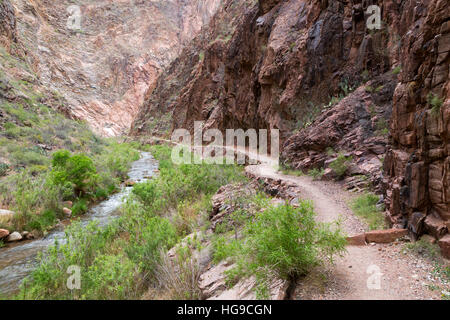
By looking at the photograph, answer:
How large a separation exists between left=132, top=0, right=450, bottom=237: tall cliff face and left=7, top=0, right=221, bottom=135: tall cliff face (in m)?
39.7

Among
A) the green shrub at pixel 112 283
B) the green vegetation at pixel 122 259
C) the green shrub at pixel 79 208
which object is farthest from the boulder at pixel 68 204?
the green shrub at pixel 112 283

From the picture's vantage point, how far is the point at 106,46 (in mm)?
79375

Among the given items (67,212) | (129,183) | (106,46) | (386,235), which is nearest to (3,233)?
(67,212)

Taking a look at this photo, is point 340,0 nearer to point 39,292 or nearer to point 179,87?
point 39,292

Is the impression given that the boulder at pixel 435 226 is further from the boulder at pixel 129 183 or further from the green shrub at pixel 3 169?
the boulder at pixel 129 183

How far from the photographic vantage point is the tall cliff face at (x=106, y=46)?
58.8 meters

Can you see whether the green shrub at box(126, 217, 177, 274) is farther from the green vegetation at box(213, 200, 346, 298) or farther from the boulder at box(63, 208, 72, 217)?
the boulder at box(63, 208, 72, 217)

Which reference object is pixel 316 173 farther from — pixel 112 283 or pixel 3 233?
pixel 3 233

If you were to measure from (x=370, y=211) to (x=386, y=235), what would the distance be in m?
1.65

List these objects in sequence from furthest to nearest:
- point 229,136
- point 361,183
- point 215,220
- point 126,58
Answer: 1. point 126,58
2. point 229,136
3. point 361,183
4. point 215,220

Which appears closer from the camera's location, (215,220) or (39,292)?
(39,292)

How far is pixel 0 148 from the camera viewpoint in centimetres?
1345
